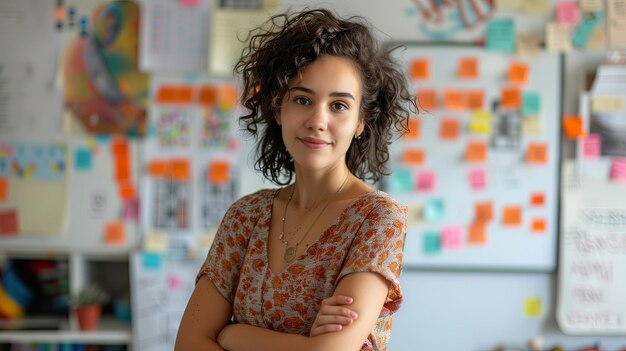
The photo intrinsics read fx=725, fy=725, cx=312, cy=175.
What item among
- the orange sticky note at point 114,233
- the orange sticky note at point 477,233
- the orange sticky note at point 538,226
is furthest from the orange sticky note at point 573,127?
the orange sticky note at point 114,233

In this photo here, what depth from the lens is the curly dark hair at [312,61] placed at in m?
1.40

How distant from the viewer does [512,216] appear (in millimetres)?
3039

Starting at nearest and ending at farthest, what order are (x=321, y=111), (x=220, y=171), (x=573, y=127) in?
(x=321, y=111) < (x=573, y=127) < (x=220, y=171)

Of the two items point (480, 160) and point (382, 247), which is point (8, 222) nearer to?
point (480, 160)

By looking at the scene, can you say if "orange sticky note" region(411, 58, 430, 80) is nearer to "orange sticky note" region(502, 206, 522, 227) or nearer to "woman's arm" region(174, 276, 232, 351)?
"orange sticky note" region(502, 206, 522, 227)

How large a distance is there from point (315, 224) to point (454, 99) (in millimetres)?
1773

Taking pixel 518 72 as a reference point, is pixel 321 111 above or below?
below

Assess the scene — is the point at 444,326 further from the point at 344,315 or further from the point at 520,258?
the point at 344,315

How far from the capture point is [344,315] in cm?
126

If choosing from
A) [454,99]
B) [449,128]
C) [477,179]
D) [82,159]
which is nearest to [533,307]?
[477,179]

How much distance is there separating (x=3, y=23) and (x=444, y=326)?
2.30m

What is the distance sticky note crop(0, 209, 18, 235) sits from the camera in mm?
3117

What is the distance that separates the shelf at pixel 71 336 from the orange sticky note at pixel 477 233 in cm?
150

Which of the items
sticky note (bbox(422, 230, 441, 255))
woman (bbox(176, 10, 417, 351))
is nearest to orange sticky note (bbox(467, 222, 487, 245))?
sticky note (bbox(422, 230, 441, 255))
